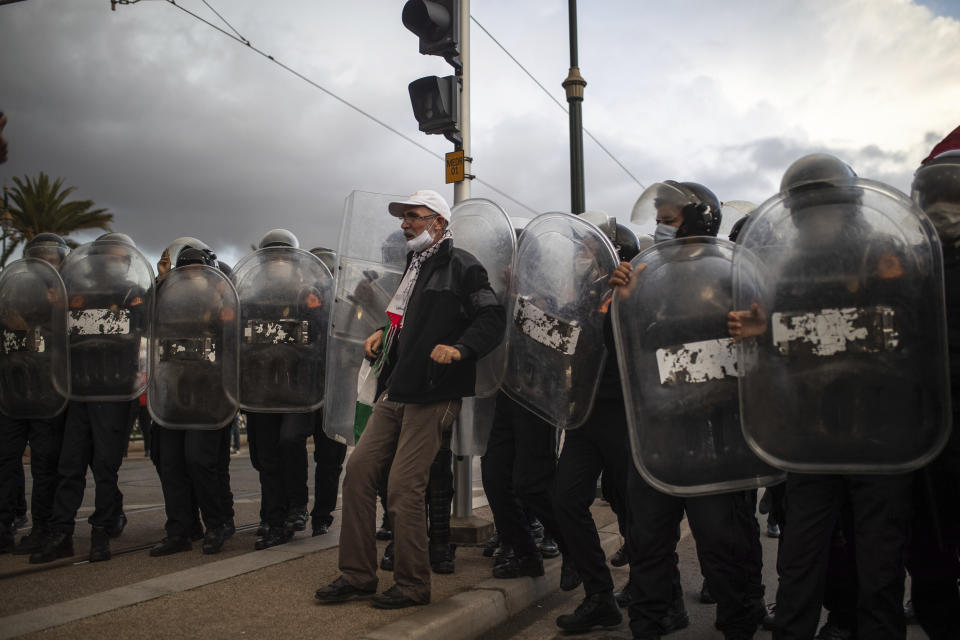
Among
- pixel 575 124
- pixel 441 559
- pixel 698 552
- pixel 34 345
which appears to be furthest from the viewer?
pixel 575 124

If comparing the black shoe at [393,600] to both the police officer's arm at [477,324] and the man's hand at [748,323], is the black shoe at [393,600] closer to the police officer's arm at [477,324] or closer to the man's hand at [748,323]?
the police officer's arm at [477,324]

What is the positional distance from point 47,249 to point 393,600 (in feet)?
11.7

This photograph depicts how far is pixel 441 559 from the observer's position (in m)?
4.39

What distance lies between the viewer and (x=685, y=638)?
3.57 m

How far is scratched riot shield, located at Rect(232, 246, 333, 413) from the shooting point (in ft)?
15.7

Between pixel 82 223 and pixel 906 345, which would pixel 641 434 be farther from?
pixel 82 223

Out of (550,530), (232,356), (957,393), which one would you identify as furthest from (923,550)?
(232,356)

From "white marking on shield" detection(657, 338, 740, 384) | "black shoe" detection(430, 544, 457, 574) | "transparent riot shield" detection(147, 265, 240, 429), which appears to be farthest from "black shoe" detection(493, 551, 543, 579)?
"transparent riot shield" detection(147, 265, 240, 429)

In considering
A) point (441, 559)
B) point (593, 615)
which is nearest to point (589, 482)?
point (593, 615)

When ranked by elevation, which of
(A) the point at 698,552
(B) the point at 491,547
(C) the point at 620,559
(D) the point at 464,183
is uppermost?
(D) the point at 464,183

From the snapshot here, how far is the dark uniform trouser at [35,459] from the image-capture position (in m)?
4.94

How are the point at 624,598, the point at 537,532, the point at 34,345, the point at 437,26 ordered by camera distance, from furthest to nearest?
the point at 437,26, the point at 537,532, the point at 34,345, the point at 624,598

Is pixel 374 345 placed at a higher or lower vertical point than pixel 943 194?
lower

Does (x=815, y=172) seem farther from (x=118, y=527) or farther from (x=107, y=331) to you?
(x=118, y=527)
